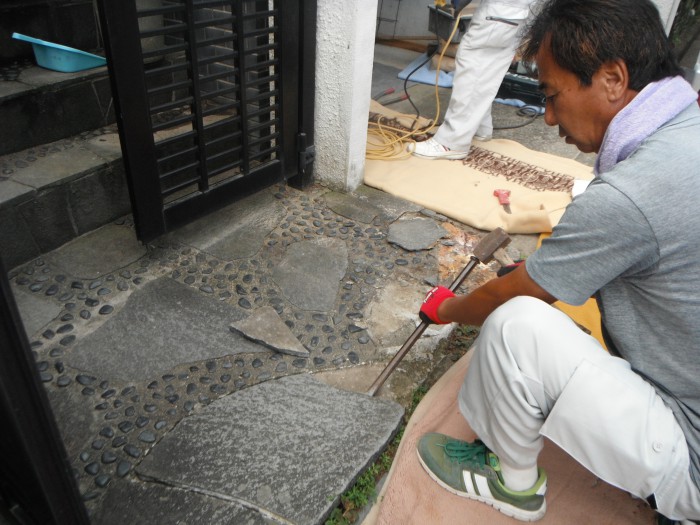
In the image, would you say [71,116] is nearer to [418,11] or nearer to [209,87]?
[209,87]

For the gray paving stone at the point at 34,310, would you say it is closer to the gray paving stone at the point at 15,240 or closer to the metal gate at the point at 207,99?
the gray paving stone at the point at 15,240

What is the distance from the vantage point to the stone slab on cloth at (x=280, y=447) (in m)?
1.75

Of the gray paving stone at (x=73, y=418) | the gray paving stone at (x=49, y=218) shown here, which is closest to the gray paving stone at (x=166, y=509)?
the gray paving stone at (x=73, y=418)

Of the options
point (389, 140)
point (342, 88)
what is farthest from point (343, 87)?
point (389, 140)

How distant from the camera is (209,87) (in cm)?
371

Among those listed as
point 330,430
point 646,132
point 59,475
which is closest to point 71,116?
point 330,430

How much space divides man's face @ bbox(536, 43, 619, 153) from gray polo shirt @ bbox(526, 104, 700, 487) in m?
0.18

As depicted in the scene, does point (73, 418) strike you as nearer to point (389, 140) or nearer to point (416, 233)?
point (416, 233)

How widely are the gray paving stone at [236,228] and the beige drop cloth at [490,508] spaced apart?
1.45 meters

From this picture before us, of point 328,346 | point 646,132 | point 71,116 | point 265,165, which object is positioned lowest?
point 328,346

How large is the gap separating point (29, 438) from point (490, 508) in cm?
140

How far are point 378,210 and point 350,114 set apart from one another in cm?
61

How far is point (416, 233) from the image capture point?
10.6ft

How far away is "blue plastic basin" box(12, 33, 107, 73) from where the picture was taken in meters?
2.97
